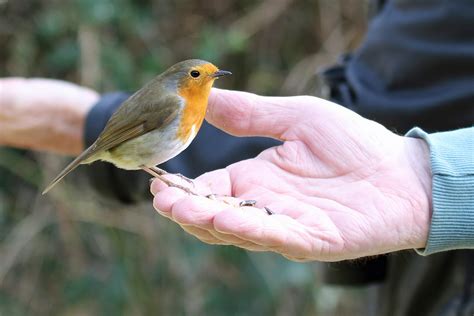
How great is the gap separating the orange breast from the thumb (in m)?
0.25

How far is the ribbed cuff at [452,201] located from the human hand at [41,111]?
1859 mm

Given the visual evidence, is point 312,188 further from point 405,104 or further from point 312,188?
point 405,104

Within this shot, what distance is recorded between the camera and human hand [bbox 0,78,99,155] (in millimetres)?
3432

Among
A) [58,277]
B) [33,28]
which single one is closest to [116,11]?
[33,28]

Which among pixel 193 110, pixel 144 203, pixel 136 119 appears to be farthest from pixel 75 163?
pixel 144 203

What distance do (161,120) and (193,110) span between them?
126 millimetres

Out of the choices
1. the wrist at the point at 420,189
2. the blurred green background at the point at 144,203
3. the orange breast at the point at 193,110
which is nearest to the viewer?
the wrist at the point at 420,189

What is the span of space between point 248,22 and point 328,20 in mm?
594

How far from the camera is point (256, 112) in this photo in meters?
2.34

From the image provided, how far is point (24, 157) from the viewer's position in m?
5.04

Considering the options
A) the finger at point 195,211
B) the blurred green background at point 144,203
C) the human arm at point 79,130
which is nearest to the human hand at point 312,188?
the finger at point 195,211

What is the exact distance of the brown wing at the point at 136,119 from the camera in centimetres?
264

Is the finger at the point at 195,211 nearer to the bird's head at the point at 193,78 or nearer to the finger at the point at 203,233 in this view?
the finger at the point at 203,233

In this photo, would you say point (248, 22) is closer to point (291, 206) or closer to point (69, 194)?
point (69, 194)
